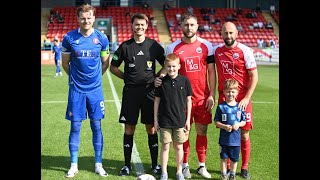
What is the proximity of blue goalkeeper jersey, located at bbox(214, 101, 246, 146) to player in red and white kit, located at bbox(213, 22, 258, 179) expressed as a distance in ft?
0.40

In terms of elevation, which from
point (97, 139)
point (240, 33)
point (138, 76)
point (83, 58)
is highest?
point (240, 33)

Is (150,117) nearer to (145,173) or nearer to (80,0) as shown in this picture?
(145,173)

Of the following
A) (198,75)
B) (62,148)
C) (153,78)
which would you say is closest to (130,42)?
(153,78)

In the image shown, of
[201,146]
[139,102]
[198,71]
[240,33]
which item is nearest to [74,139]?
[139,102]

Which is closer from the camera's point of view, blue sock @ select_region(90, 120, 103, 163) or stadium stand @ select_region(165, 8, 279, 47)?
blue sock @ select_region(90, 120, 103, 163)

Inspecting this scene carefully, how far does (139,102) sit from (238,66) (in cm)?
138

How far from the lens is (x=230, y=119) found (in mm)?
5258

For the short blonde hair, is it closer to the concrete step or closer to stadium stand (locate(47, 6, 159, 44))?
stadium stand (locate(47, 6, 159, 44))

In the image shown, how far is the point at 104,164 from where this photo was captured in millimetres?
6164

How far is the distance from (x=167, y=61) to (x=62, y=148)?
2.86 m

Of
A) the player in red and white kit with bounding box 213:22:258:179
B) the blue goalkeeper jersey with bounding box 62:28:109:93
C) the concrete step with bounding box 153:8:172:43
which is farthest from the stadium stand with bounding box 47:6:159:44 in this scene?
the player in red and white kit with bounding box 213:22:258:179

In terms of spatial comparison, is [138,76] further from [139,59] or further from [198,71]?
[198,71]

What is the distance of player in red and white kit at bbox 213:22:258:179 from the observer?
17.7 ft

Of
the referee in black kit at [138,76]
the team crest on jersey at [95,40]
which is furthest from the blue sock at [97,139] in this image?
the team crest on jersey at [95,40]
